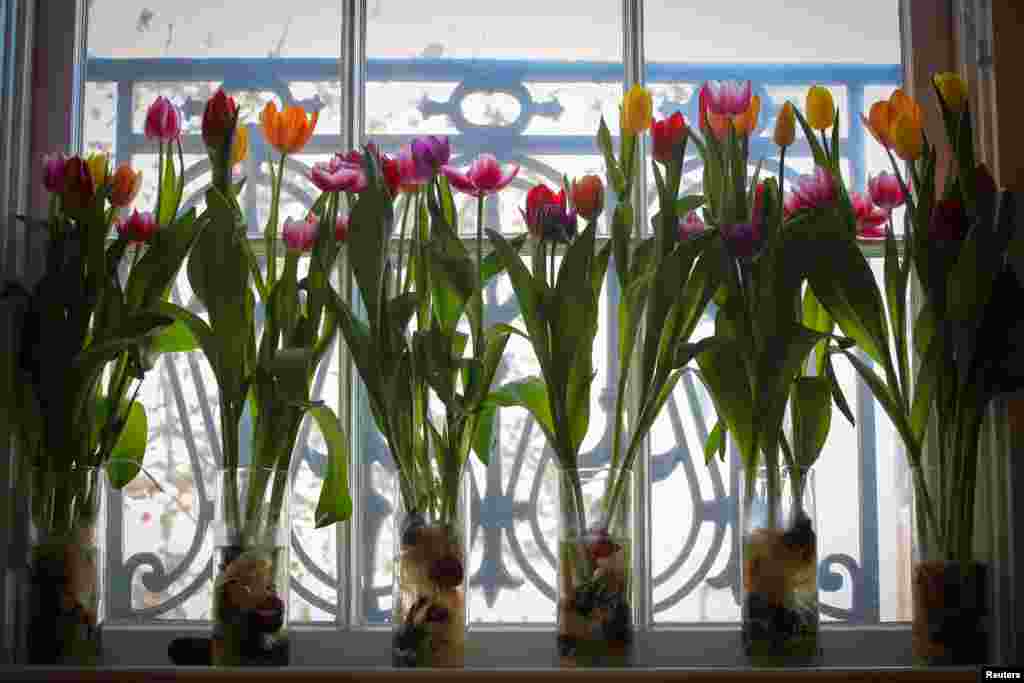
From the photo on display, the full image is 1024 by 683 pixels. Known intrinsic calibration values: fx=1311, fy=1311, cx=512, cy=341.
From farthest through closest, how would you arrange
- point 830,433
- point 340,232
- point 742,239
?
1. point 830,433
2. point 340,232
3. point 742,239

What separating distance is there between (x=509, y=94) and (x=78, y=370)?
65 centimetres

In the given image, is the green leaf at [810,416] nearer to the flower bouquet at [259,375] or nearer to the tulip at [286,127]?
the flower bouquet at [259,375]

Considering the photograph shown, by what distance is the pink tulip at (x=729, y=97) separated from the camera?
1448 millimetres

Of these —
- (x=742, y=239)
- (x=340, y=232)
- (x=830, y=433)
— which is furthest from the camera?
(x=830, y=433)

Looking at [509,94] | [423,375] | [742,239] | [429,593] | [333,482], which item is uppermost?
[509,94]

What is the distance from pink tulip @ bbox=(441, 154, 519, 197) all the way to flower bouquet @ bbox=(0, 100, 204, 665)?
0.30 m

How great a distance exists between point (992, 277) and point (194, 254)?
871mm

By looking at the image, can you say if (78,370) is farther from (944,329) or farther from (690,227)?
(944,329)

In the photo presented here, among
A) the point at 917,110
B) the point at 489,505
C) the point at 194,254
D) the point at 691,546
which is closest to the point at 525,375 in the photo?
the point at 489,505

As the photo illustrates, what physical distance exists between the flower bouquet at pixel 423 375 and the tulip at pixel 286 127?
0.08 m

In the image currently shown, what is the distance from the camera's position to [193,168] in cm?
170

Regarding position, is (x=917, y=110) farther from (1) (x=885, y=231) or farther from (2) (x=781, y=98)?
(2) (x=781, y=98)

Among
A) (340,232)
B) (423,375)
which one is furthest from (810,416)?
(340,232)

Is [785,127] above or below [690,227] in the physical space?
above
